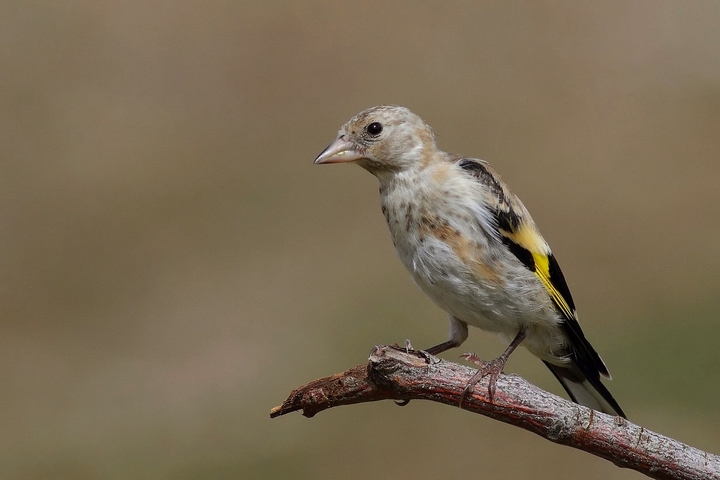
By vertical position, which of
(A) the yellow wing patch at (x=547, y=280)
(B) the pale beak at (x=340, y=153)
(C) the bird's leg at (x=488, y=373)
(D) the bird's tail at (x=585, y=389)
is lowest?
(C) the bird's leg at (x=488, y=373)

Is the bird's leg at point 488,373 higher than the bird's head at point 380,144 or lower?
lower

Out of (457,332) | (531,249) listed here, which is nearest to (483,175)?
(531,249)

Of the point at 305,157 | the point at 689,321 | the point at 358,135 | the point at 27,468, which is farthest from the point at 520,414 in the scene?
the point at 305,157

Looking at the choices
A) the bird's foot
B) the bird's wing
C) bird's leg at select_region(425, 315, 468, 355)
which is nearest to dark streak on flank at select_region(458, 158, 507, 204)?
the bird's wing

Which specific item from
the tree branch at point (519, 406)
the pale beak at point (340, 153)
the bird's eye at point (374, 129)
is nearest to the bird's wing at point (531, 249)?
the bird's eye at point (374, 129)

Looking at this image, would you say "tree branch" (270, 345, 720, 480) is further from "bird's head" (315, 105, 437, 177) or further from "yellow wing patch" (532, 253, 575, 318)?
"bird's head" (315, 105, 437, 177)

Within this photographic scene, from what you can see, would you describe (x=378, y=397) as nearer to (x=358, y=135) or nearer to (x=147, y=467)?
(x=358, y=135)

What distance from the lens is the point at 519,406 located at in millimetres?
3723

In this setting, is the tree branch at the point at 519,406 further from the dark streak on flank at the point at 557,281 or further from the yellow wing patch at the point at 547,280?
the dark streak on flank at the point at 557,281

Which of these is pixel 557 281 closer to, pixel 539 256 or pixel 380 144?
pixel 539 256

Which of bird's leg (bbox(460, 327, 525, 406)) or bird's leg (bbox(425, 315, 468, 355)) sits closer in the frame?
bird's leg (bbox(460, 327, 525, 406))

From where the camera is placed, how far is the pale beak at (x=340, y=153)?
4.73 m

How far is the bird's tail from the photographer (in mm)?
4848

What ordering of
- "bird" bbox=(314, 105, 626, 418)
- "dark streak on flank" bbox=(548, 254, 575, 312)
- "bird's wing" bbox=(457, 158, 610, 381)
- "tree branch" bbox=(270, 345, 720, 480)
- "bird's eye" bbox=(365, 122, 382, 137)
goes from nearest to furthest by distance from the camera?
"tree branch" bbox=(270, 345, 720, 480) < "bird" bbox=(314, 105, 626, 418) < "bird's wing" bbox=(457, 158, 610, 381) < "dark streak on flank" bbox=(548, 254, 575, 312) < "bird's eye" bbox=(365, 122, 382, 137)
